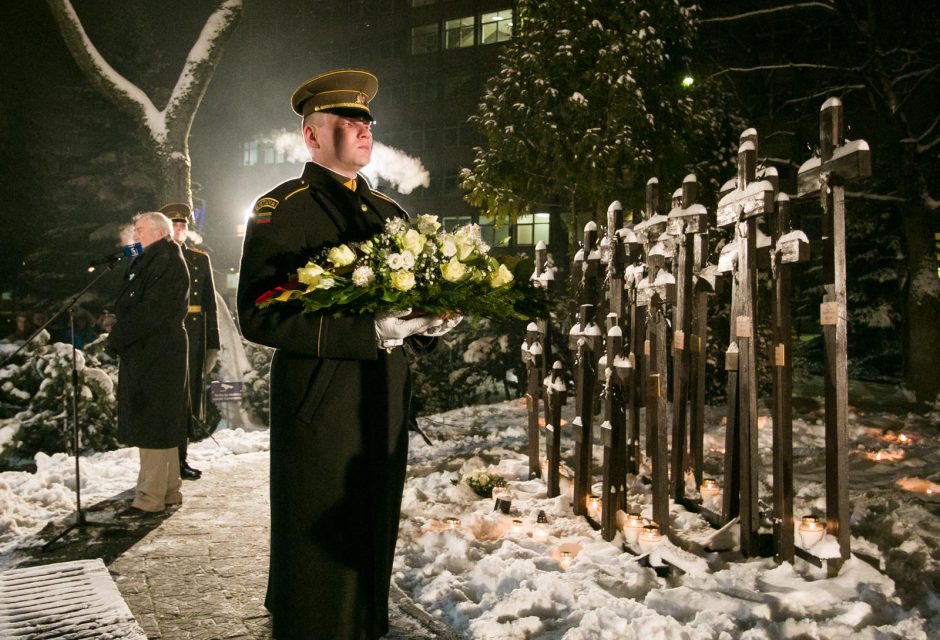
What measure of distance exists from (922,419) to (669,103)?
659 cm

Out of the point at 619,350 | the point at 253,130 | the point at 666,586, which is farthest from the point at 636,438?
the point at 253,130

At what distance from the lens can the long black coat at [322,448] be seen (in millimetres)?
2801

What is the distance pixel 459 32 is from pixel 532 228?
9963mm

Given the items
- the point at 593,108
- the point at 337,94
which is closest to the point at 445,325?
the point at 337,94

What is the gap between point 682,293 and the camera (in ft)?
19.8

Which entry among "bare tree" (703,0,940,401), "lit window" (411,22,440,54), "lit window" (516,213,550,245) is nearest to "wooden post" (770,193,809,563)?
"bare tree" (703,0,940,401)

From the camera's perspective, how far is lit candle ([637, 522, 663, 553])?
499 cm

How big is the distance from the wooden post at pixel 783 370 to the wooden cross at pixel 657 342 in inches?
32.3

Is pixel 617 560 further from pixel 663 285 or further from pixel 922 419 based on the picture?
pixel 922 419

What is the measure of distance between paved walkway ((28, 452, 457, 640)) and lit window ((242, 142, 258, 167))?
119ft

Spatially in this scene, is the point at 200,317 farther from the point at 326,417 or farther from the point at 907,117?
the point at 907,117

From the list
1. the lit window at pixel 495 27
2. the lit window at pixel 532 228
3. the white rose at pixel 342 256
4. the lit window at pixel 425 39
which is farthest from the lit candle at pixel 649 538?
the lit window at pixel 425 39

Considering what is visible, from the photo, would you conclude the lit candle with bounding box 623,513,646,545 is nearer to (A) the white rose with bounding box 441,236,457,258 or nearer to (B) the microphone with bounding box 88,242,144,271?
(A) the white rose with bounding box 441,236,457,258

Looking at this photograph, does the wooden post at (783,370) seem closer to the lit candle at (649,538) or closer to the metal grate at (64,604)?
the lit candle at (649,538)
